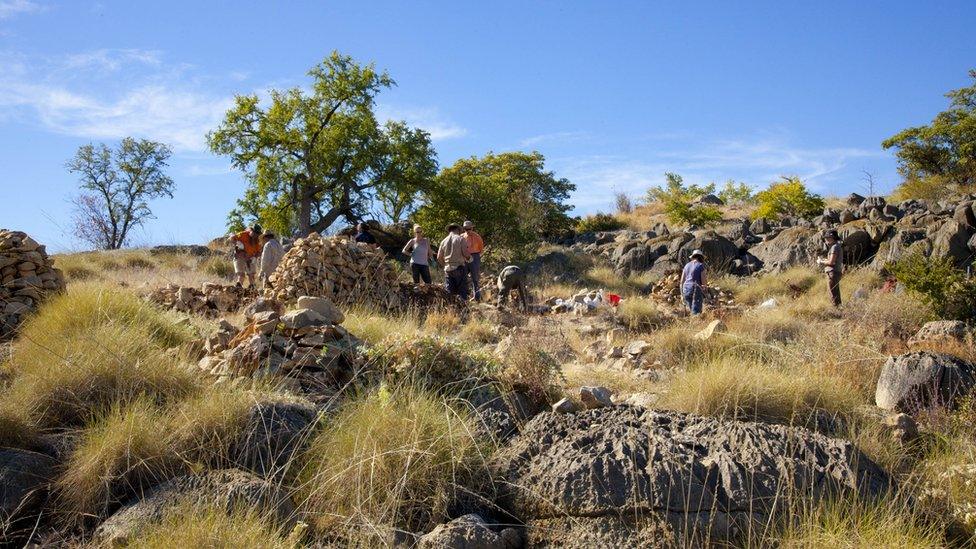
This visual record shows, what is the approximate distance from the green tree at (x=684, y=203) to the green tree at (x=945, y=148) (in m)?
9.18

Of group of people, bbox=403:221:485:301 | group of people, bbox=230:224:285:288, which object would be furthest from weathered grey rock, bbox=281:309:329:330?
group of people, bbox=403:221:485:301

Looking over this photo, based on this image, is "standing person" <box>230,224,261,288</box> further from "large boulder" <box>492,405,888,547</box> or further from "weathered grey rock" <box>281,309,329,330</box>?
"large boulder" <box>492,405,888,547</box>

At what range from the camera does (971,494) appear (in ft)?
14.0

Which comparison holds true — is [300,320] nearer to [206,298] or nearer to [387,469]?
[387,469]

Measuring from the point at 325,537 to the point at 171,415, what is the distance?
5.68 feet

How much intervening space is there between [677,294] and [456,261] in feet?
22.7

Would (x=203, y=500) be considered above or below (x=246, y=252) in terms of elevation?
below

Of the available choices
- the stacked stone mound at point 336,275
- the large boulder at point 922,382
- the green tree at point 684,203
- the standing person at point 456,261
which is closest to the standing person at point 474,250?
the standing person at point 456,261

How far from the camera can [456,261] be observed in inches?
562

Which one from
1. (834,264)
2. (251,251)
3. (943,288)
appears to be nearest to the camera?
(943,288)

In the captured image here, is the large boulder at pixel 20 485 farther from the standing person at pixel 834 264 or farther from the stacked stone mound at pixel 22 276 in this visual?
the standing person at pixel 834 264

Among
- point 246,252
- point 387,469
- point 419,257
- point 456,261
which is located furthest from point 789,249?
point 387,469

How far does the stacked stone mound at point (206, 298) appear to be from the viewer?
1130 cm

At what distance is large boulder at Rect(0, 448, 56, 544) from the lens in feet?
13.7
